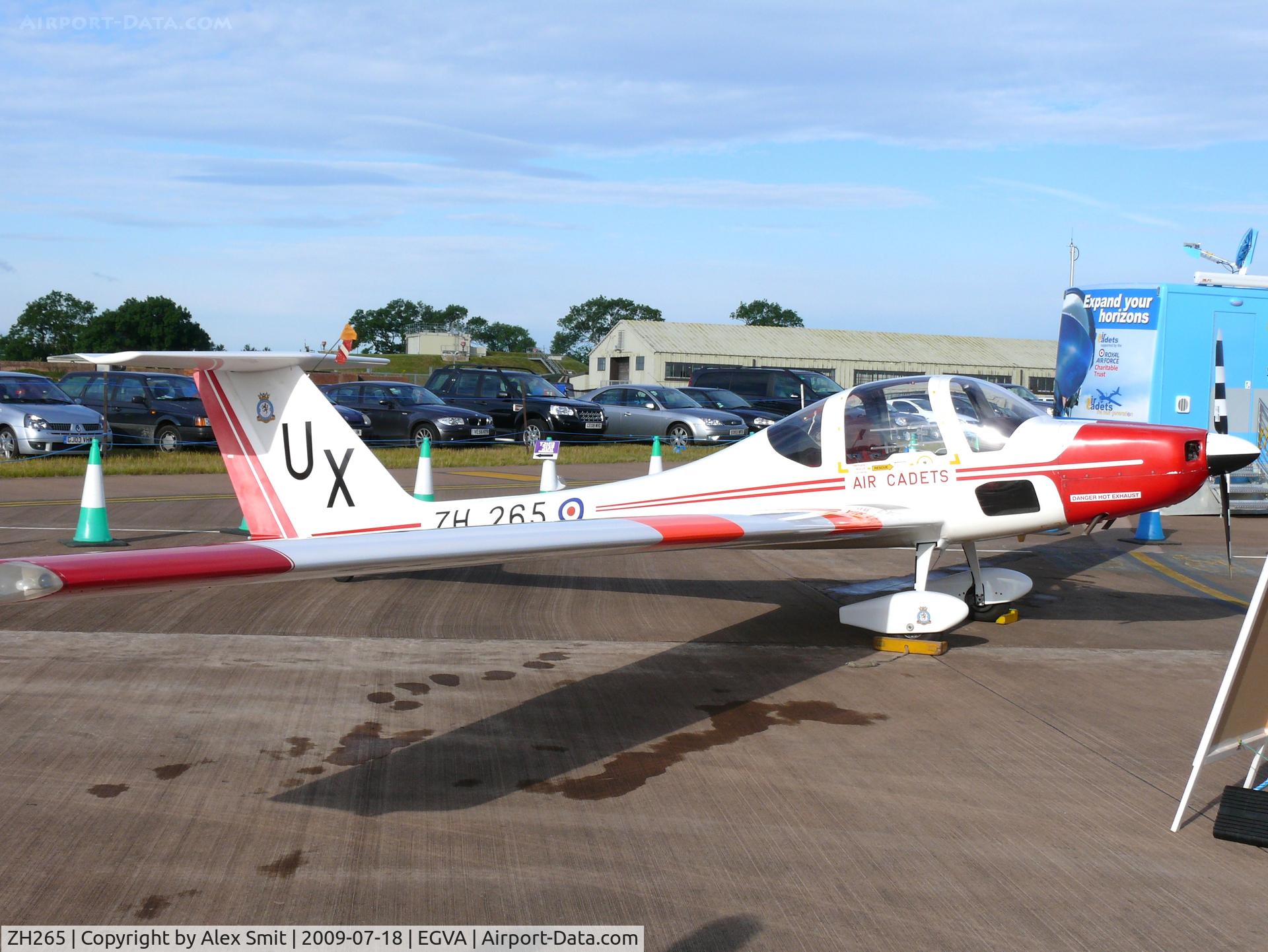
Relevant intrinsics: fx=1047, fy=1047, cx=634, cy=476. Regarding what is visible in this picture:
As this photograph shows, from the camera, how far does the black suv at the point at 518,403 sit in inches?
969

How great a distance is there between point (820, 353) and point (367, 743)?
53.6 meters

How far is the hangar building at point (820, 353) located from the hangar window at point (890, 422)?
155 feet

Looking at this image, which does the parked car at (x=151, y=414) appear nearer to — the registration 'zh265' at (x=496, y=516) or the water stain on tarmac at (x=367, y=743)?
the registration 'zh265' at (x=496, y=516)

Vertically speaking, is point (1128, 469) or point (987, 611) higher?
point (1128, 469)

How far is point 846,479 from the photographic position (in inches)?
321

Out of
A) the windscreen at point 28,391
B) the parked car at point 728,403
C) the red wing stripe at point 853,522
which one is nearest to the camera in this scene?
the red wing stripe at point 853,522

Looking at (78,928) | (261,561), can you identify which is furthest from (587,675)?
(78,928)

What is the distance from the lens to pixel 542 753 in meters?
5.48

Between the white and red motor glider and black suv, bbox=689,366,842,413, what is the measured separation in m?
19.9

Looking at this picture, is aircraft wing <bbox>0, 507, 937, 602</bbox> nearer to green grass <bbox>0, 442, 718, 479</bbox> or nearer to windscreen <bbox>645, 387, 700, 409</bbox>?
green grass <bbox>0, 442, 718, 479</bbox>

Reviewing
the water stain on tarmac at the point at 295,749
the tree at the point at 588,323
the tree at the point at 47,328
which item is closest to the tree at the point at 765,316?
the tree at the point at 588,323

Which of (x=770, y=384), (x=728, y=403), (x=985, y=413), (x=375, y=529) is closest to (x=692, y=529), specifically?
(x=985, y=413)

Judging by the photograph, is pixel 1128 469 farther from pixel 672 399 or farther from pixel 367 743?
pixel 672 399

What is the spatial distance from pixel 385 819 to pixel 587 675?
96.1 inches
